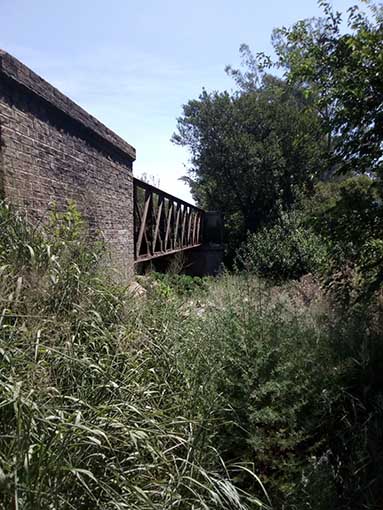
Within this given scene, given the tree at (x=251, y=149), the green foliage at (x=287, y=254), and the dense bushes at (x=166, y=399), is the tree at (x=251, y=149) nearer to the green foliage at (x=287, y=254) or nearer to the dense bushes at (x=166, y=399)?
the green foliage at (x=287, y=254)

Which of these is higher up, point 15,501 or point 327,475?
point 15,501

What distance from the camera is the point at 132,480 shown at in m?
1.86

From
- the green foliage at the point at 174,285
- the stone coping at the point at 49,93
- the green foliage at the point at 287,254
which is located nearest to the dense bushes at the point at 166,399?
the green foliage at the point at 174,285

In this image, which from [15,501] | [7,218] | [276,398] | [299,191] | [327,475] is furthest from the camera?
[299,191]

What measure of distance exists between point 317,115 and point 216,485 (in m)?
3.23

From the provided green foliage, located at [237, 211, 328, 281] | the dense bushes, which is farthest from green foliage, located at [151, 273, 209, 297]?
green foliage, located at [237, 211, 328, 281]

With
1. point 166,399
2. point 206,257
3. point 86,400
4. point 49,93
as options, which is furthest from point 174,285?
point 206,257

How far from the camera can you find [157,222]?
9.20 meters

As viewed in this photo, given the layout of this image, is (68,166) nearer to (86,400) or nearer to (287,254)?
(86,400)

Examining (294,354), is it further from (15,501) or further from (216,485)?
(15,501)

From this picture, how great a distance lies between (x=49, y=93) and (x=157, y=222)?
4936 mm

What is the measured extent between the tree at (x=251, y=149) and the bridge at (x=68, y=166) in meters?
7.97

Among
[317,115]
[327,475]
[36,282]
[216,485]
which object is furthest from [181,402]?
[317,115]

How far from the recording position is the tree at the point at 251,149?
1641 centimetres
